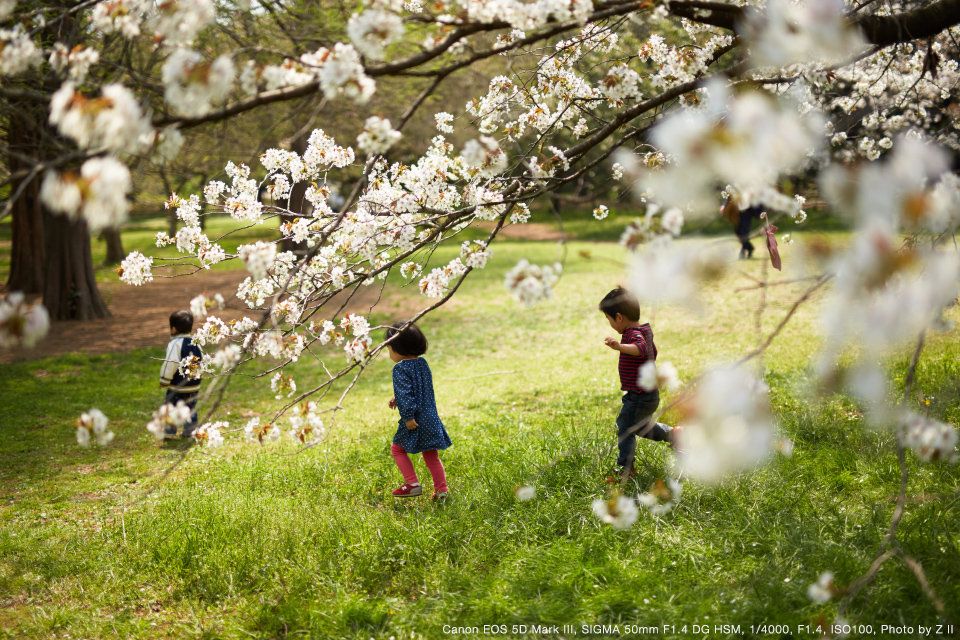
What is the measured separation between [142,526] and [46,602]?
2.29 feet

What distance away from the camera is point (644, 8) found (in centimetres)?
236

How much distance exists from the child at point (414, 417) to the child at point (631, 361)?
1.08 metres

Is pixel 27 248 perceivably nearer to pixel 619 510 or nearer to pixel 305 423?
pixel 305 423

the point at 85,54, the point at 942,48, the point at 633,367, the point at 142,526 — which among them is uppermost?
the point at 85,54

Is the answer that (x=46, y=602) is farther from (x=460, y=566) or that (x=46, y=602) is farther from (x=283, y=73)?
(x=283, y=73)

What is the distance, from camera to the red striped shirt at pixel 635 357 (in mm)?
3779

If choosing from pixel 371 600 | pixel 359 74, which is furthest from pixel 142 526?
pixel 359 74

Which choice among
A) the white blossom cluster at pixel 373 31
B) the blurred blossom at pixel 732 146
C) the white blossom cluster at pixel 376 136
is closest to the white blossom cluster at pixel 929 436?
the blurred blossom at pixel 732 146

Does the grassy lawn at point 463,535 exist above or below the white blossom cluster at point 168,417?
below

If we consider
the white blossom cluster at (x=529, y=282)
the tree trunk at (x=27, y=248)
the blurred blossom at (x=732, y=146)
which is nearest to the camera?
the blurred blossom at (x=732, y=146)

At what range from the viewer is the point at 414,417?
403 centimetres

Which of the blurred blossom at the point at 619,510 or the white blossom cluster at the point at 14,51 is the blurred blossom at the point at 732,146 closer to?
the blurred blossom at the point at 619,510

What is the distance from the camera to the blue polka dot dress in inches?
156

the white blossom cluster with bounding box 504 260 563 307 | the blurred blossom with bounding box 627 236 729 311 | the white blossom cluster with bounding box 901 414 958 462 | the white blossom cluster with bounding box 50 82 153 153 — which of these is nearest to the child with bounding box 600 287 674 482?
the white blossom cluster with bounding box 504 260 563 307
